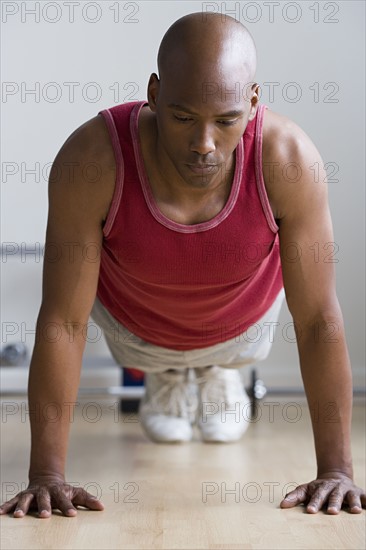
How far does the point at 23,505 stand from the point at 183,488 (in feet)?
1.18

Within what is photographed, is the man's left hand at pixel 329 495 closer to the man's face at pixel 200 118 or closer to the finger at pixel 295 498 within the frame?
the finger at pixel 295 498

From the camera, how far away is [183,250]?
5.42 feet

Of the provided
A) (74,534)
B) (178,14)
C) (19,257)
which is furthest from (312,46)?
(74,534)

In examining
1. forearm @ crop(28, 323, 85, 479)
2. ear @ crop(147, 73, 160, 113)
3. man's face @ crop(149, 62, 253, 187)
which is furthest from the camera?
forearm @ crop(28, 323, 85, 479)

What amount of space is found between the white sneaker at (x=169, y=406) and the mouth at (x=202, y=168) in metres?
0.87

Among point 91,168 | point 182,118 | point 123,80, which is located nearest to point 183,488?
point 91,168

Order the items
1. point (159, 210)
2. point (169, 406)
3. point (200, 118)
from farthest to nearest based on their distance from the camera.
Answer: point (169, 406) < point (159, 210) < point (200, 118)

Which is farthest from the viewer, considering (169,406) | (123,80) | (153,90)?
(123,80)

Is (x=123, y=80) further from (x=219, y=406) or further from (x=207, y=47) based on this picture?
(x=207, y=47)

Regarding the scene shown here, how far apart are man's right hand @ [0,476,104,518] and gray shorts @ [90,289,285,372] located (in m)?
0.46

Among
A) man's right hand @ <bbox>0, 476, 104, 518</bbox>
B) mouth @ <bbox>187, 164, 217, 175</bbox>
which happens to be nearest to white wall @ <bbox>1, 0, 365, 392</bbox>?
man's right hand @ <bbox>0, 476, 104, 518</bbox>

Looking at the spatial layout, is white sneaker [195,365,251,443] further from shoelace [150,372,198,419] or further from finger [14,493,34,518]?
finger [14,493,34,518]

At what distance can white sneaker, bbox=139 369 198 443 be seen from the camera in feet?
7.28

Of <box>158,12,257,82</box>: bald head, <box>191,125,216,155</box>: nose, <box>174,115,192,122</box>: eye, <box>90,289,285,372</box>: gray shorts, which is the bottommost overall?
<box>90,289,285,372</box>: gray shorts
